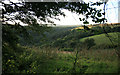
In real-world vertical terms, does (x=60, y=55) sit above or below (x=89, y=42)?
below

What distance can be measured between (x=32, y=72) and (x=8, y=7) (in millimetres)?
2539

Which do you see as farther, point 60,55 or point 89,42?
point 89,42

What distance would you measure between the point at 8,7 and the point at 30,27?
0.53 m

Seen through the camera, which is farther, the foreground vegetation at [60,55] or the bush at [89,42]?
the bush at [89,42]

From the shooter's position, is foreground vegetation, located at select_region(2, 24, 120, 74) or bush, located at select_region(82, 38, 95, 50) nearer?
foreground vegetation, located at select_region(2, 24, 120, 74)

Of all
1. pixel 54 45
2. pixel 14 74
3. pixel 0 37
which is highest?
pixel 0 37

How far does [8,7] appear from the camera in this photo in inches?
61.9

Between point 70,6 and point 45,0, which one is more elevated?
point 45,0

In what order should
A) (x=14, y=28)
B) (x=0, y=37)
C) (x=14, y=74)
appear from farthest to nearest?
(x=14, y=74)
(x=14, y=28)
(x=0, y=37)

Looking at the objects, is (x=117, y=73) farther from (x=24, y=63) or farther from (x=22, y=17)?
(x=24, y=63)

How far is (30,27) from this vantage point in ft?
6.26

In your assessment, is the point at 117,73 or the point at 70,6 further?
the point at 70,6

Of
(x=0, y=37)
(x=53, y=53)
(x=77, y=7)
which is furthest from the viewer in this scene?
(x=53, y=53)

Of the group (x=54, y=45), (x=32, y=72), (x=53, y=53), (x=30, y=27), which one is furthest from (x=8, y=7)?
(x=54, y=45)
